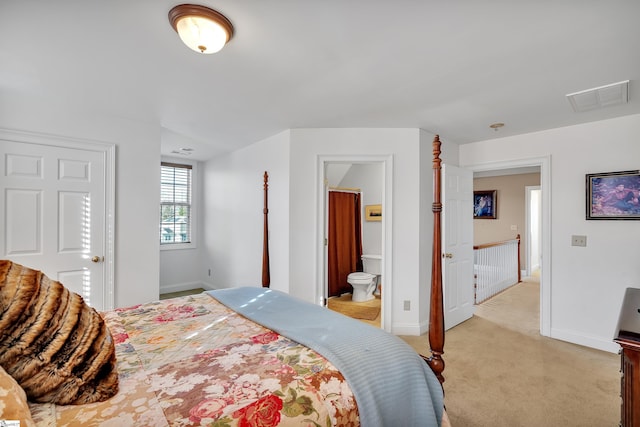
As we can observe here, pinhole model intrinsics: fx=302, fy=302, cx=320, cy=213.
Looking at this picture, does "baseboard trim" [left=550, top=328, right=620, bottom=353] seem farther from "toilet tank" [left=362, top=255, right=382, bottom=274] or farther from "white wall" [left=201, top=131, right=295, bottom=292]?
"white wall" [left=201, top=131, right=295, bottom=292]

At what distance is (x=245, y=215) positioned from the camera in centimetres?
425

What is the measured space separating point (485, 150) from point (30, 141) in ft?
15.3

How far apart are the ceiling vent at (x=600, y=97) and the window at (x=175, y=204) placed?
206 inches

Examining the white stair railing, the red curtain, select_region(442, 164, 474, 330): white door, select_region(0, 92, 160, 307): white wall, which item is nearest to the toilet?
the red curtain

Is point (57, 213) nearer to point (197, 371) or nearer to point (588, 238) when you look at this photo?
point (197, 371)

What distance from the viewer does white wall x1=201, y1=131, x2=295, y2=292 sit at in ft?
11.5

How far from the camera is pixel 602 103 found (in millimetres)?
2521

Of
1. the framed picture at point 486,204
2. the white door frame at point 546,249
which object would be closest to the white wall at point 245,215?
the white door frame at point 546,249

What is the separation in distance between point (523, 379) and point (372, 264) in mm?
2603

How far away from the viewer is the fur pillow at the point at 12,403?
0.71 metres

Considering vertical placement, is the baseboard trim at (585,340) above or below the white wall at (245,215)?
below

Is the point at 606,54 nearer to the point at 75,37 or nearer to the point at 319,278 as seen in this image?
the point at 319,278

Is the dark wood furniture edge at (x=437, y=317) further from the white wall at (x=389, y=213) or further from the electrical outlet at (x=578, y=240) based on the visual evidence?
the electrical outlet at (x=578, y=240)

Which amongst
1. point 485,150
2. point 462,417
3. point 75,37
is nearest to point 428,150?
point 485,150
